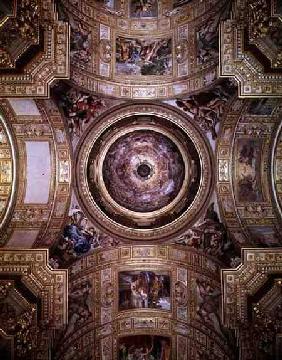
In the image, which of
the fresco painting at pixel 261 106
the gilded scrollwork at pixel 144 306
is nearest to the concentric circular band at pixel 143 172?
the gilded scrollwork at pixel 144 306

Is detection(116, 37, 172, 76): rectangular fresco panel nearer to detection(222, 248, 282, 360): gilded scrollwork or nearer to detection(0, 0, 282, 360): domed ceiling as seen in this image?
detection(0, 0, 282, 360): domed ceiling

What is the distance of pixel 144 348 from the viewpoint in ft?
63.8

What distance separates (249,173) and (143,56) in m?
5.56

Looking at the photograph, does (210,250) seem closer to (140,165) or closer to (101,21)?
(140,165)

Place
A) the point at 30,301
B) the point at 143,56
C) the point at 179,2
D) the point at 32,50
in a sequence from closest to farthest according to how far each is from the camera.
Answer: the point at 32,50
the point at 30,301
the point at 179,2
the point at 143,56

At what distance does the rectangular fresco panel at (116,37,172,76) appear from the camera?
18875 millimetres

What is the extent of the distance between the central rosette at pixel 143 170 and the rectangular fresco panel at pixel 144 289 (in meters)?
2.43

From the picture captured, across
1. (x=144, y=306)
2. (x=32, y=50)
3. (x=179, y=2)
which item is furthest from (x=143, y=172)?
(x=32, y=50)

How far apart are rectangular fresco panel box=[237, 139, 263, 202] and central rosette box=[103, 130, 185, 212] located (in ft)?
6.89

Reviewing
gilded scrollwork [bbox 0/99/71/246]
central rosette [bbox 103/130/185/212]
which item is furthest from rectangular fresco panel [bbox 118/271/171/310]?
gilded scrollwork [bbox 0/99/71/246]

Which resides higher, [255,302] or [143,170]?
[143,170]

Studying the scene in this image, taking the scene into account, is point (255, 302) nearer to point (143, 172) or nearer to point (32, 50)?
point (143, 172)

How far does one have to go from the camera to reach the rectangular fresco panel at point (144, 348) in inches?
762

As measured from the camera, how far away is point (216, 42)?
58.9 ft
